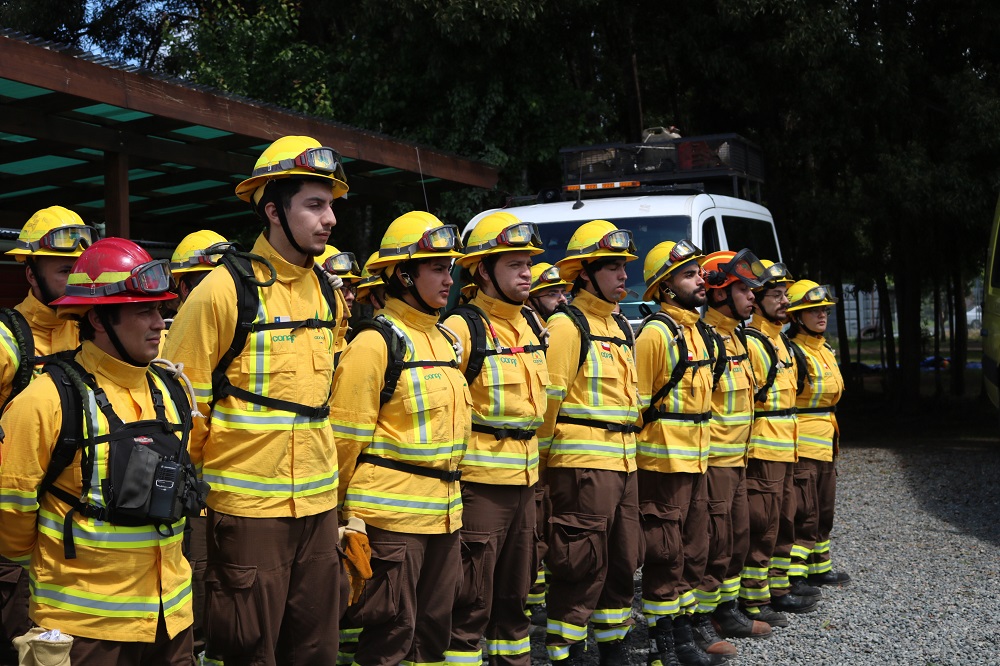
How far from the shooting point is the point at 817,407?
322 inches

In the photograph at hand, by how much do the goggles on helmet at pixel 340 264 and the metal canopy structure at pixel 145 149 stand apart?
1.78 metres

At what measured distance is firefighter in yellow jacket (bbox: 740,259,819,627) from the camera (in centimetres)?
744

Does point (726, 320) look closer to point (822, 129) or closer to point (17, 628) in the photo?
point (17, 628)

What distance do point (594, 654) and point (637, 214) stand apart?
435cm

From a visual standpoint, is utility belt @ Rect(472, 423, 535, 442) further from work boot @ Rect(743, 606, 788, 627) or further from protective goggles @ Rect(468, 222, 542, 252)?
work boot @ Rect(743, 606, 788, 627)

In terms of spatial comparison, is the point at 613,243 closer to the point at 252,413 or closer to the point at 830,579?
the point at 252,413

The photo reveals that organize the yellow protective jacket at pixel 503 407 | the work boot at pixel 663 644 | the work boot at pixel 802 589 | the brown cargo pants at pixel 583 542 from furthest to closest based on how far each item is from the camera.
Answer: the work boot at pixel 802 589 → the work boot at pixel 663 644 → the brown cargo pants at pixel 583 542 → the yellow protective jacket at pixel 503 407

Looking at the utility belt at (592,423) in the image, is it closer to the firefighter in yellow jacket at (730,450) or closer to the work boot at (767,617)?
the firefighter in yellow jacket at (730,450)

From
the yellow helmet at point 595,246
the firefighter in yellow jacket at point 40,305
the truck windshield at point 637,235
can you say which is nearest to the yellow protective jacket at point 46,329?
the firefighter in yellow jacket at point 40,305

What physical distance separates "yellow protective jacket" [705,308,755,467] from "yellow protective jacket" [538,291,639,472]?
104 centimetres

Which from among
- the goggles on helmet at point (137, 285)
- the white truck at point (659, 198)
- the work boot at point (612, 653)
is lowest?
the work boot at point (612, 653)

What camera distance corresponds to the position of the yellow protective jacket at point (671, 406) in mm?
6305

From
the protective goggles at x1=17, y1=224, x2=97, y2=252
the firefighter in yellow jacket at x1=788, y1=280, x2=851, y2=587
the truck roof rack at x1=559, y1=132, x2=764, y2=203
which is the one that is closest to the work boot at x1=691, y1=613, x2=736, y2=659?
the firefighter in yellow jacket at x1=788, y1=280, x2=851, y2=587

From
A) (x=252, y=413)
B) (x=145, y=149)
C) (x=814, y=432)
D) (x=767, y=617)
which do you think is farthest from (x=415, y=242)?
(x=145, y=149)
